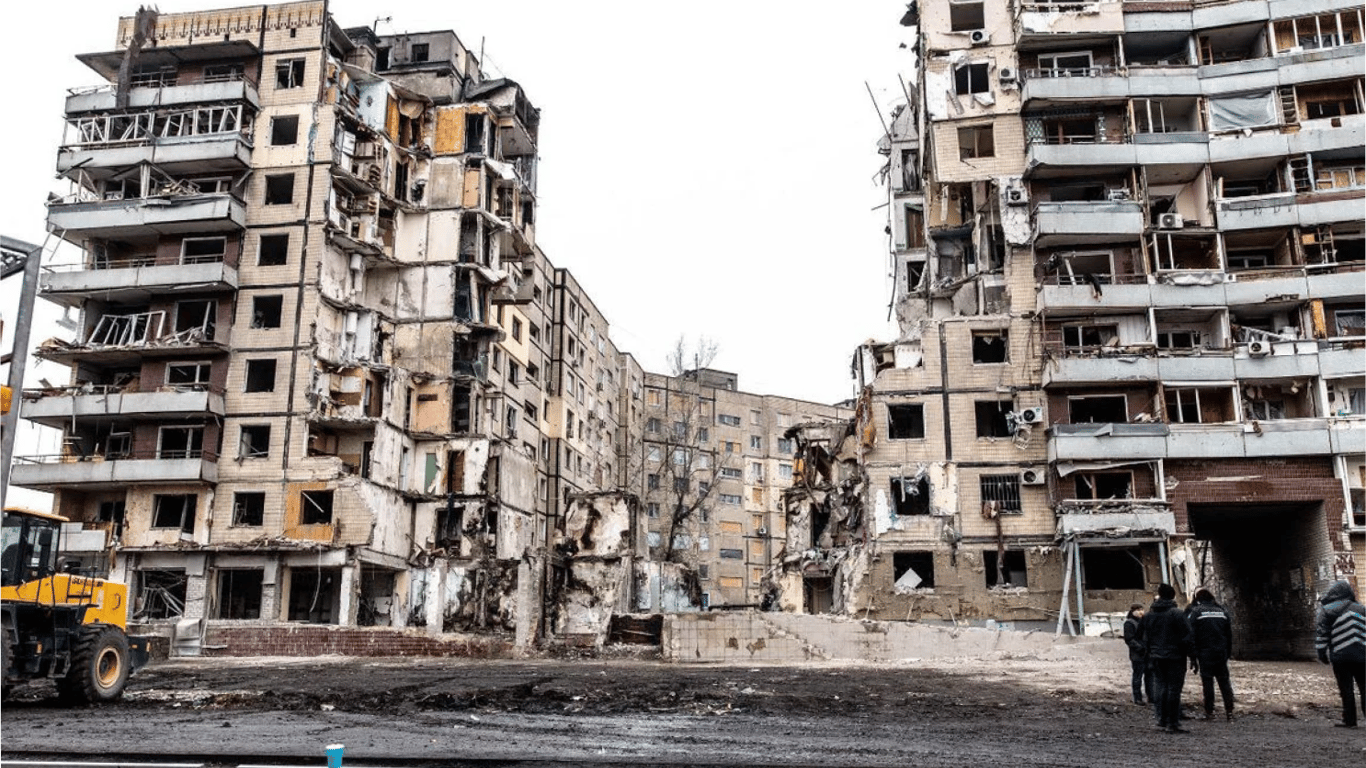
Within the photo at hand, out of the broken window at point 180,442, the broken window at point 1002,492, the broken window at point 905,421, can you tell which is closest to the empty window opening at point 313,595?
the broken window at point 180,442

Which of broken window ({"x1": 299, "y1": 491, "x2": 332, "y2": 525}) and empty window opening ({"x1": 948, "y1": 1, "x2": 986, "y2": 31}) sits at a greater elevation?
empty window opening ({"x1": 948, "y1": 1, "x2": 986, "y2": 31})

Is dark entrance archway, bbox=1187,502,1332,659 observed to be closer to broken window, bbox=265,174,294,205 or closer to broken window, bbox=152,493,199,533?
broken window, bbox=152,493,199,533

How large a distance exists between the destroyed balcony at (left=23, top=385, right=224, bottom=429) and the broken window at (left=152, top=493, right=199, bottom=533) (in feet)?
10.5

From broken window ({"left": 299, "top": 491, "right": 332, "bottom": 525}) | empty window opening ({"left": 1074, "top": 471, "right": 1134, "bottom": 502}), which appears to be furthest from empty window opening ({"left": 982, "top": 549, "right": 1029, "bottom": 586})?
broken window ({"left": 299, "top": 491, "right": 332, "bottom": 525})

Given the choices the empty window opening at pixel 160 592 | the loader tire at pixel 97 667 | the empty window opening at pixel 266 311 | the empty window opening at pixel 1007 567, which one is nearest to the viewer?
the loader tire at pixel 97 667

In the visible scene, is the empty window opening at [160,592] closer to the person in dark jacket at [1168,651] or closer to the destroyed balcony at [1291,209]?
the person in dark jacket at [1168,651]

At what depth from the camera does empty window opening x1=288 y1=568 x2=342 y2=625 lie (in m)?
46.1

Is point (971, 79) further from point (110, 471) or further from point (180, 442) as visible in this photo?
point (110, 471)

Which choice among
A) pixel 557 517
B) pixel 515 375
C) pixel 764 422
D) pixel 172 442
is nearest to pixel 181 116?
pixel 172 442

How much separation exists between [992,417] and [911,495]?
14.0 ft

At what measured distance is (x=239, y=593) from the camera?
46.0m

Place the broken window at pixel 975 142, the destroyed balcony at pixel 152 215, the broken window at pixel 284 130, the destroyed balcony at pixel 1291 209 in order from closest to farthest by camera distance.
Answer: the destroyed balcony at pixel 1291 209 → the broken window at pixel 975 142 → the destroyed balcony at pixel 152 215 → the broken window at pixel 284 130

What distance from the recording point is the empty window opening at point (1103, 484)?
40750 mm

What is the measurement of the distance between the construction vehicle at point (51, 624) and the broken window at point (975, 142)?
119 feet
